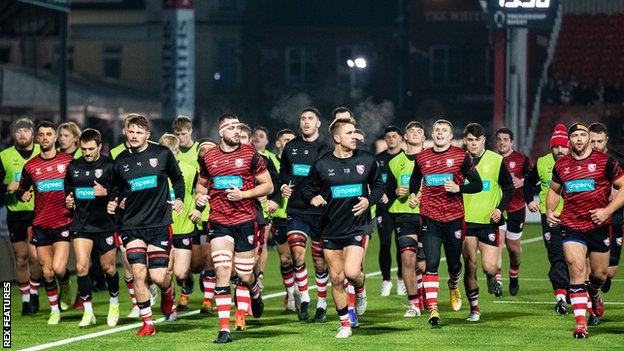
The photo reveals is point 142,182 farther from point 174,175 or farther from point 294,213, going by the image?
point 294,213

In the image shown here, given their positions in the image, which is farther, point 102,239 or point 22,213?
point 22,213

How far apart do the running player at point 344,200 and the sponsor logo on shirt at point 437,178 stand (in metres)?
0.95

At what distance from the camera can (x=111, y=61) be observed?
73062 mm

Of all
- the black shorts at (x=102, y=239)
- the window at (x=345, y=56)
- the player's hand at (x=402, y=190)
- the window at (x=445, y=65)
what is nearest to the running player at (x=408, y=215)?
the player's hand at (x=402, y=190)

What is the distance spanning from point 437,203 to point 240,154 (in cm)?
218

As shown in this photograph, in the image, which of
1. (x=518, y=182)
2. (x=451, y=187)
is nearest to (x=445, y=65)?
(x=518, y=182)

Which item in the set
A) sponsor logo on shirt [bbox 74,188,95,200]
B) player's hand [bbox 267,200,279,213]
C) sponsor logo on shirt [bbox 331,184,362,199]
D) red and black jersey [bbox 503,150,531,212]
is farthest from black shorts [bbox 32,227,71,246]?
red and black jersey [bbox 503,150,531,212]

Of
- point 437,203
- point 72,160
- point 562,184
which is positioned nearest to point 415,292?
point 437,203

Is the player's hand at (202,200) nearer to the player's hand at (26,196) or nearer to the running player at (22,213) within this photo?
the player's hand at (26,196)

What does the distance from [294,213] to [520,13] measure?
718 inches

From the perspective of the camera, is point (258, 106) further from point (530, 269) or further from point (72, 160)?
point (72, 160)

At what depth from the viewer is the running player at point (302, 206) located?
55.4ft

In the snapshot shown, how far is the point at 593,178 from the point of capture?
1516 cm

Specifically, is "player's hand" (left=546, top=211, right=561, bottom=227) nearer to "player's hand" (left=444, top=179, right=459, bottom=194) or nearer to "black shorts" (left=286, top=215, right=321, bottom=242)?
"player's hand" (left=444, top=179, right=459, bottom=194)
